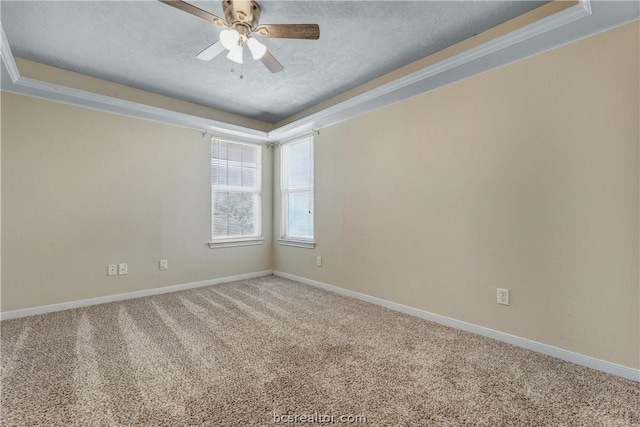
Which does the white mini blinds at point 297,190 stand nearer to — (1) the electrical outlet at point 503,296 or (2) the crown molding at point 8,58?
(1) the electrical outlet at point 503,296

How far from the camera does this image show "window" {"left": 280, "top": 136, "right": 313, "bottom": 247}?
4238 mm

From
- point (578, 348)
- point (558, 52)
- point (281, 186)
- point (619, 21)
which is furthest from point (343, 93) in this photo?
point (578, 348)

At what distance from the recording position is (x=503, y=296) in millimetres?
2342

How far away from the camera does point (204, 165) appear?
13.4ft


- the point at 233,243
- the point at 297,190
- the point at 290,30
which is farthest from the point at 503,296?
the point at 233,243

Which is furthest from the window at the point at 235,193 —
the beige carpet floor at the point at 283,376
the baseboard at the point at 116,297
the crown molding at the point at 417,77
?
the beige carpet floor at the point at 283,376

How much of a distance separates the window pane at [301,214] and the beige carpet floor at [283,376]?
5.37 feet

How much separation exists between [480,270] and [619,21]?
74.1 inches

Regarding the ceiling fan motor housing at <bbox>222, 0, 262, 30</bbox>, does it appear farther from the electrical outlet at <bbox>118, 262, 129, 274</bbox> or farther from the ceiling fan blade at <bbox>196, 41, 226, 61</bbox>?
the electrical outlet at <bbox>118, 262, 129, 274</bbox>

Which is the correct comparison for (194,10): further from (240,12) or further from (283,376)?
(283,376)

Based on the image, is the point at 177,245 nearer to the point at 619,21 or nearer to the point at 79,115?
the point at 79,115

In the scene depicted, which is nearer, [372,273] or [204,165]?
[372,273]

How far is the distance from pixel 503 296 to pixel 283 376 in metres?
1.82

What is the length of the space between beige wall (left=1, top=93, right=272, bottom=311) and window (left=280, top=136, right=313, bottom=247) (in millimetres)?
1128
